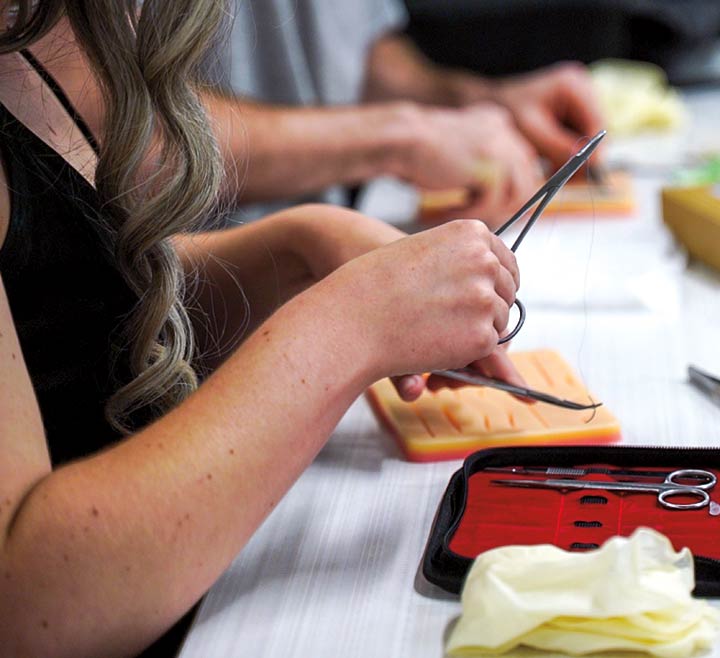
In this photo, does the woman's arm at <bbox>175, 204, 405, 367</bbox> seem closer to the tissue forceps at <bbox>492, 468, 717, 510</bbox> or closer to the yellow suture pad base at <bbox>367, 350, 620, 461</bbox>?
the yellow suture pad base at <bbox>367, 350, 620, 461</bbox>

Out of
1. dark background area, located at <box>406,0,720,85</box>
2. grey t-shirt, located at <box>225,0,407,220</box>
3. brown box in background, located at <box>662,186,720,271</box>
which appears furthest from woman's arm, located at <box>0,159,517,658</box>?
dark background area, located at <box>406,0,720,85</box>

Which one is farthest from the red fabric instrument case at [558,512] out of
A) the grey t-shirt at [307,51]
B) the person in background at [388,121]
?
the grey t-shirt at [307,51]

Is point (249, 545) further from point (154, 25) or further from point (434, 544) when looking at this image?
point (154, 25)

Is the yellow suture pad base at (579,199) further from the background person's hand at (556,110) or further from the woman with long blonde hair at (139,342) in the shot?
the woman with long blonde hair at (139,342)

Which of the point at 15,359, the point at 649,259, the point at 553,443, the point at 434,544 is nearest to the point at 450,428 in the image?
the point at 553,443

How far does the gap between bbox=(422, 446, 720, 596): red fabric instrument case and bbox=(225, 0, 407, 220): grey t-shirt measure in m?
0.94

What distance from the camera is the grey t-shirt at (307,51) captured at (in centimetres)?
161

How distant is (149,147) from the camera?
0.70m

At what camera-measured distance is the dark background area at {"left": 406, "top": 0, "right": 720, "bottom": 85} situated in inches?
82.6

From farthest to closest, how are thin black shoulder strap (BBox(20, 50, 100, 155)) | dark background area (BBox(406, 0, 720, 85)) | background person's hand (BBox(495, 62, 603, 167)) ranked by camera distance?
dark background area (BBox(406, 0, 720, 85)), background person's hand (BBox(495, 62, 603, 167)), thin black shoulder strap (BBox(20, 50, 100, 155))

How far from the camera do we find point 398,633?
0.55 m

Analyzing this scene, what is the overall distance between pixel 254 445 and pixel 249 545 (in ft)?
0.38

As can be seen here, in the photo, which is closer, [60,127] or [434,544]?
[434,544]

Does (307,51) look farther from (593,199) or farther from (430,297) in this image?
(430,297)
